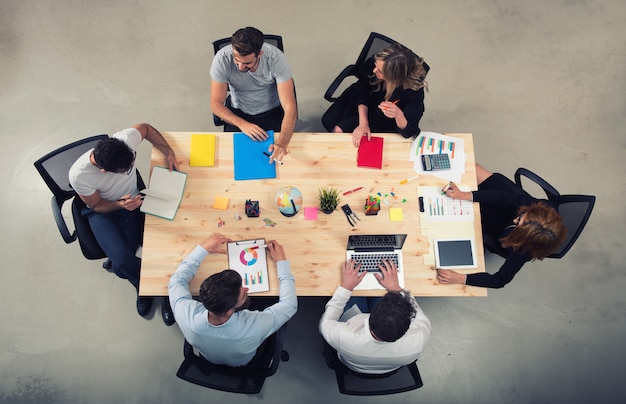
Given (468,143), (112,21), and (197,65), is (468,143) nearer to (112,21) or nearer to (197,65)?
(197,65)

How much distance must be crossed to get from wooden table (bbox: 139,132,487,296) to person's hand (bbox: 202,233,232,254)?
1.8 inches

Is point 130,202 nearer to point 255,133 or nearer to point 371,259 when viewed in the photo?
point 255,133

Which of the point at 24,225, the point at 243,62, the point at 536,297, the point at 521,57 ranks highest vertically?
the point at 521,57

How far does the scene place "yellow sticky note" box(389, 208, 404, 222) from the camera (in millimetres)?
2373

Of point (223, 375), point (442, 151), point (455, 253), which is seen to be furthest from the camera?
point (442, 151)

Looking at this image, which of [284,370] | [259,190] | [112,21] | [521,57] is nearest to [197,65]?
[112,21]

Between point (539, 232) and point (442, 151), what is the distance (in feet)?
2.40

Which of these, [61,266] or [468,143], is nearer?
[468,143]

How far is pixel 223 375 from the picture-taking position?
2.10 metres

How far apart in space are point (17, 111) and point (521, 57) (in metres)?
4.50

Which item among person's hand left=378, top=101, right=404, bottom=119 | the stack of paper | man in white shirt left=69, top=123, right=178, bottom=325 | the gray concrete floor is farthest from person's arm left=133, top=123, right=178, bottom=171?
the stack of paper

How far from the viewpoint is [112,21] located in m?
3.66

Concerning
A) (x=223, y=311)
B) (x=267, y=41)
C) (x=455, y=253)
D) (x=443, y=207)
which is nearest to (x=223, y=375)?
(x=223, y=311)

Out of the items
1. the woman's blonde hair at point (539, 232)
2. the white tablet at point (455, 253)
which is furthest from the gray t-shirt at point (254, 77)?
the woman's blonde hair at point (539, 232)
